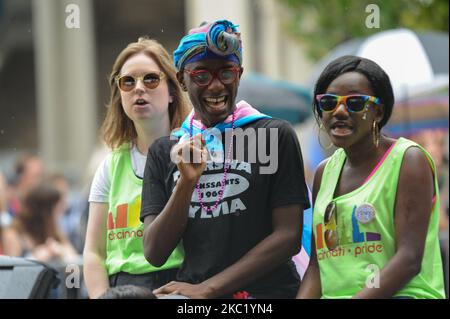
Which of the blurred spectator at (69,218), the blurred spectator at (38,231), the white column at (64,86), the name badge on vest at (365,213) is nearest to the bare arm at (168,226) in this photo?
the name badge on vest at (365,213)

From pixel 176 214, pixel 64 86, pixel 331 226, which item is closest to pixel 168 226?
pixel 176 214

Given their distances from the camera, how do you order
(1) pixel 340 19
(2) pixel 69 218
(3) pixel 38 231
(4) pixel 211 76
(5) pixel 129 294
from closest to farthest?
(5) pixel 129 294, (4) pixel 211 76, (3) pixel 38 231, (2) pixel 69 218, (1) pixel 340 19

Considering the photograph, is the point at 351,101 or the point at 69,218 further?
the point at 69,218

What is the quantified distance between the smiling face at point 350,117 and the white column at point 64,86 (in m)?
11.5

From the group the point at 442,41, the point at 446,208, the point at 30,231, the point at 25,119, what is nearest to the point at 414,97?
the point at 442,41

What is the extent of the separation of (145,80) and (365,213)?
3.49 ft

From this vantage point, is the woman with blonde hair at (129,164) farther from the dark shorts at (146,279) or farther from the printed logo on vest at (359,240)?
the printed logo on vest at (359,240)

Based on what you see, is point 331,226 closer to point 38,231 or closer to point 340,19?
point 38,231

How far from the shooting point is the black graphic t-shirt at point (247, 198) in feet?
12.8

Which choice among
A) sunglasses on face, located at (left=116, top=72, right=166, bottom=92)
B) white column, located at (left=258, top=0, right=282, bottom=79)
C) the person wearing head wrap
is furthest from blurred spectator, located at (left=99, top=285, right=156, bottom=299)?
white column, located at (left=258, top=0, right=282, bottom=79)

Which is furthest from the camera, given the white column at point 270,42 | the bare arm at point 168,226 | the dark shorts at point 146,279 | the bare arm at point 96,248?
the white column at point 270,42

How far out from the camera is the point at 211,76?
389 cm

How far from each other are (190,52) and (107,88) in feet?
3.20
